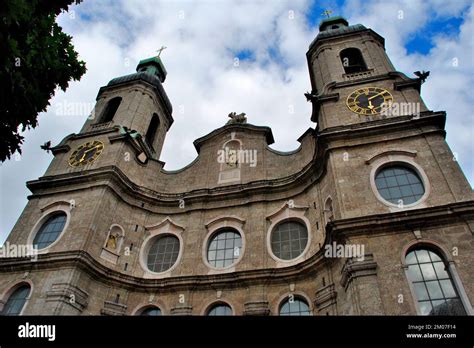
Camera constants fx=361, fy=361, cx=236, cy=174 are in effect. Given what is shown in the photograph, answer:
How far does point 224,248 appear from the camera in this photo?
15383 millimetres

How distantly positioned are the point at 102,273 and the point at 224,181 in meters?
7.01

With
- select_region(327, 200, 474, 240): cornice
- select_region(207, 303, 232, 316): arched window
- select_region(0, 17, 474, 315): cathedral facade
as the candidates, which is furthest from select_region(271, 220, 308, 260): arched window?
select_region(327, 200, 474, 240): cornice

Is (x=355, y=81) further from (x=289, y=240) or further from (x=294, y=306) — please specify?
(x=294, y=306)

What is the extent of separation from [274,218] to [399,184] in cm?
529

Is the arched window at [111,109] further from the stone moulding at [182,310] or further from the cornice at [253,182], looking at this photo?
the stone moulding at [182,310]

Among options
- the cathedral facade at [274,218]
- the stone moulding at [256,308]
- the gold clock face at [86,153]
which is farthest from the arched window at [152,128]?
the stone moulding at [256,308]

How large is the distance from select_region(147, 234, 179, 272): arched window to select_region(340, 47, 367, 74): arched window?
12517mm

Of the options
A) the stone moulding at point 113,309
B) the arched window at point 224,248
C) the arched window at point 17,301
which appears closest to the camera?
the arched window at point 17,301

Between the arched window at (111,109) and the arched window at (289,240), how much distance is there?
13152mm

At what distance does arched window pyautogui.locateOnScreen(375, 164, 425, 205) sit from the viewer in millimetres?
11945

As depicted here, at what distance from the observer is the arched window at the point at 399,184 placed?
39.2 ft

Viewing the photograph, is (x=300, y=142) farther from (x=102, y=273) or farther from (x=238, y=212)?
(x=102, y=273)

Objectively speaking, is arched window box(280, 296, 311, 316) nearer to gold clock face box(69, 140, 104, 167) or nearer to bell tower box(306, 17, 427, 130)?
bell tower box(306, 17, 427, 130)

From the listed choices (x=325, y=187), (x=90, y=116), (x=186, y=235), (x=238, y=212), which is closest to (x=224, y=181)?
(x=238, y=212)
